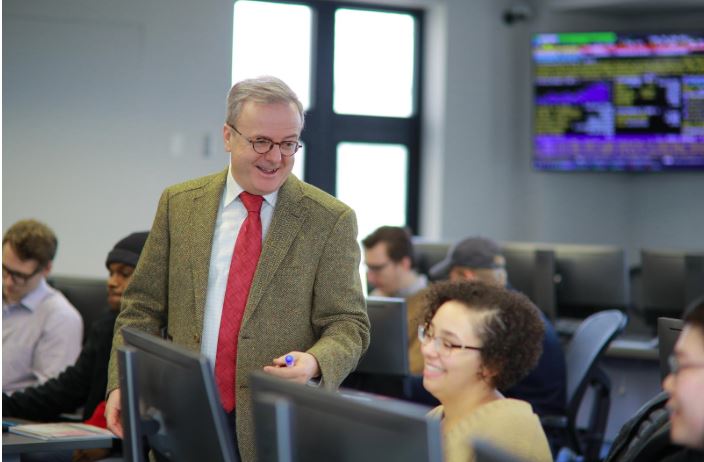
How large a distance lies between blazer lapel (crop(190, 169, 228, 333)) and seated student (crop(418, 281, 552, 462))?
18.5 inches

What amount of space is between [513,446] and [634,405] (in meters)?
3.48

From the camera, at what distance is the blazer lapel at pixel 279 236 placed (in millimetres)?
2076

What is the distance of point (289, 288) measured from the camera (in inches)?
82.4

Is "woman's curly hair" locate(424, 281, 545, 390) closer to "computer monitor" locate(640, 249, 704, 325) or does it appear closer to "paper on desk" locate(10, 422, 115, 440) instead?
"paper on desk" locate(10, 422, 115, 440)

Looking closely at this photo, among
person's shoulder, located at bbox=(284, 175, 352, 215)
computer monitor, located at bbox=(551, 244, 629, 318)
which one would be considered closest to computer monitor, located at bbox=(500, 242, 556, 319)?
computer monitor, located at bbox=(551, 244, 629, 318)

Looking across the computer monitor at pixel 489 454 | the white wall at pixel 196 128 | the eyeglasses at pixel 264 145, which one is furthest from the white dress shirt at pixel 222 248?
the white wall at pixel 196 128

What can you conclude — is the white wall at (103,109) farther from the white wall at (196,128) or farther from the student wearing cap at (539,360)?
the student wearing cap at (539,360)

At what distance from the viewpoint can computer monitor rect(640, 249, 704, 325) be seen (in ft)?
15.1

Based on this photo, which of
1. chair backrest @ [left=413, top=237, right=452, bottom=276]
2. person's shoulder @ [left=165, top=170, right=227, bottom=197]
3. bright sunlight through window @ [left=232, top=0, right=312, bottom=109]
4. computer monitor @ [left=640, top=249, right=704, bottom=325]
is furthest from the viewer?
bright sunlight through window @ [left=232, top=0, right=312, bottom=109]

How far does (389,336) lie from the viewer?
3.35 metres

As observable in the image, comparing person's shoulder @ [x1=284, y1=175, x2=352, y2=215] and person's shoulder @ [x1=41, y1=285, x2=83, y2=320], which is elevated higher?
person's shoulder @ [x1=284, y1=175, x2=352, y2=215]

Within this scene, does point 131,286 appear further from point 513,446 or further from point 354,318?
point 513,446

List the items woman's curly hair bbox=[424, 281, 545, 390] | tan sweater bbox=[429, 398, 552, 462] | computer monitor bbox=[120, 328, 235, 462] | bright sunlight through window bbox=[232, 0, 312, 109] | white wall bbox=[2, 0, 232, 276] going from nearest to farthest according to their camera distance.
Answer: computer monitor bbox=[120, 328, 235, 462], tan sweater bbox=[429, 398, 552, 462], woman's curly hair bbox=[424, 281, 545, 390], white wall bbox=[2, 0, 232, 276], bright sunlight through window bbox=[232, 0, 312, 109]

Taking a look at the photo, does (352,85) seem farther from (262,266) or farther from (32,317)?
(262,266)
